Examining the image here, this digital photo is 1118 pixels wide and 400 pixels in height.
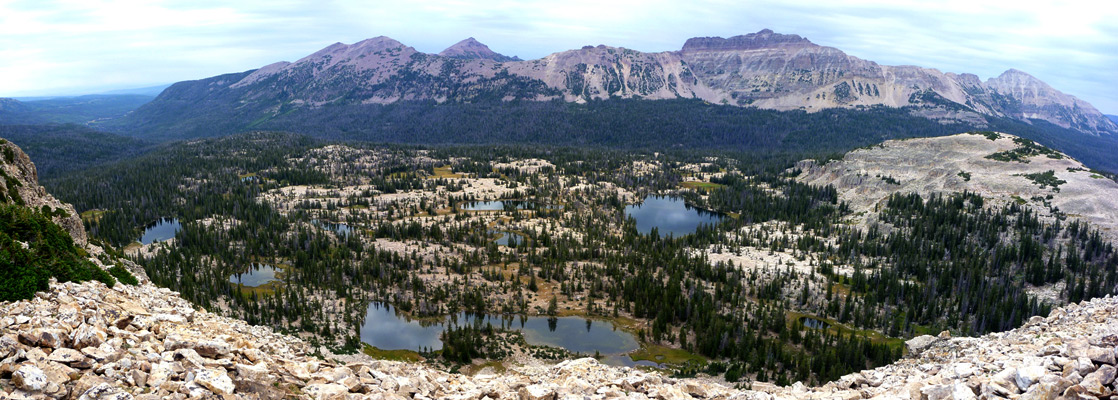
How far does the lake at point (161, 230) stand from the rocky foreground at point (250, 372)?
3709 inches

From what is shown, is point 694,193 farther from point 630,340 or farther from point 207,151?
point 207,151

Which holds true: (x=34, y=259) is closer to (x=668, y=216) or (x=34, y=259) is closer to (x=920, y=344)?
(x=920, y=344)

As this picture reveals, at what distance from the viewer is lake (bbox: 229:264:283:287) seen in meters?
77.4

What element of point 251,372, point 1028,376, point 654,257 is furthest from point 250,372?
point 654,257

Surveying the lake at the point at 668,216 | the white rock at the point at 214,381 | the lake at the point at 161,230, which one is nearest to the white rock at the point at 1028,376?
the white rock at the point at 214,381

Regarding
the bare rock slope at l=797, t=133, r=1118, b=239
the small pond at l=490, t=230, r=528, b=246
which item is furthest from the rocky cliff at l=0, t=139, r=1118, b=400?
the bare rock slope at l=797, t=133, r=1118, b=239

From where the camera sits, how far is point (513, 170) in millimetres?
181875

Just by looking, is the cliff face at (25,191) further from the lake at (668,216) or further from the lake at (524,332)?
the lake at (668,216)

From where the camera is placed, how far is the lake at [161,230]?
335ft

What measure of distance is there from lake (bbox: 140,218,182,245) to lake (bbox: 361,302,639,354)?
60.8 metres

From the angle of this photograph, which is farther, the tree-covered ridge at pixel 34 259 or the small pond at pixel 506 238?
the small pond at pixel 506 238

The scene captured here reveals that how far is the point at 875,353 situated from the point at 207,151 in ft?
719

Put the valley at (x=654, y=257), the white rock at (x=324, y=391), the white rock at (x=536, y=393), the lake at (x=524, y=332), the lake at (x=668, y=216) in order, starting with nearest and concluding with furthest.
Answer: the white rock at (x=324, y=391) → the white rock at (x=536, y=393) → the lake at (x=524, y=332) → the valley at (x=654, y=257) → the lake at (x=668, y=216)

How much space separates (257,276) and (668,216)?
92.7 meters
